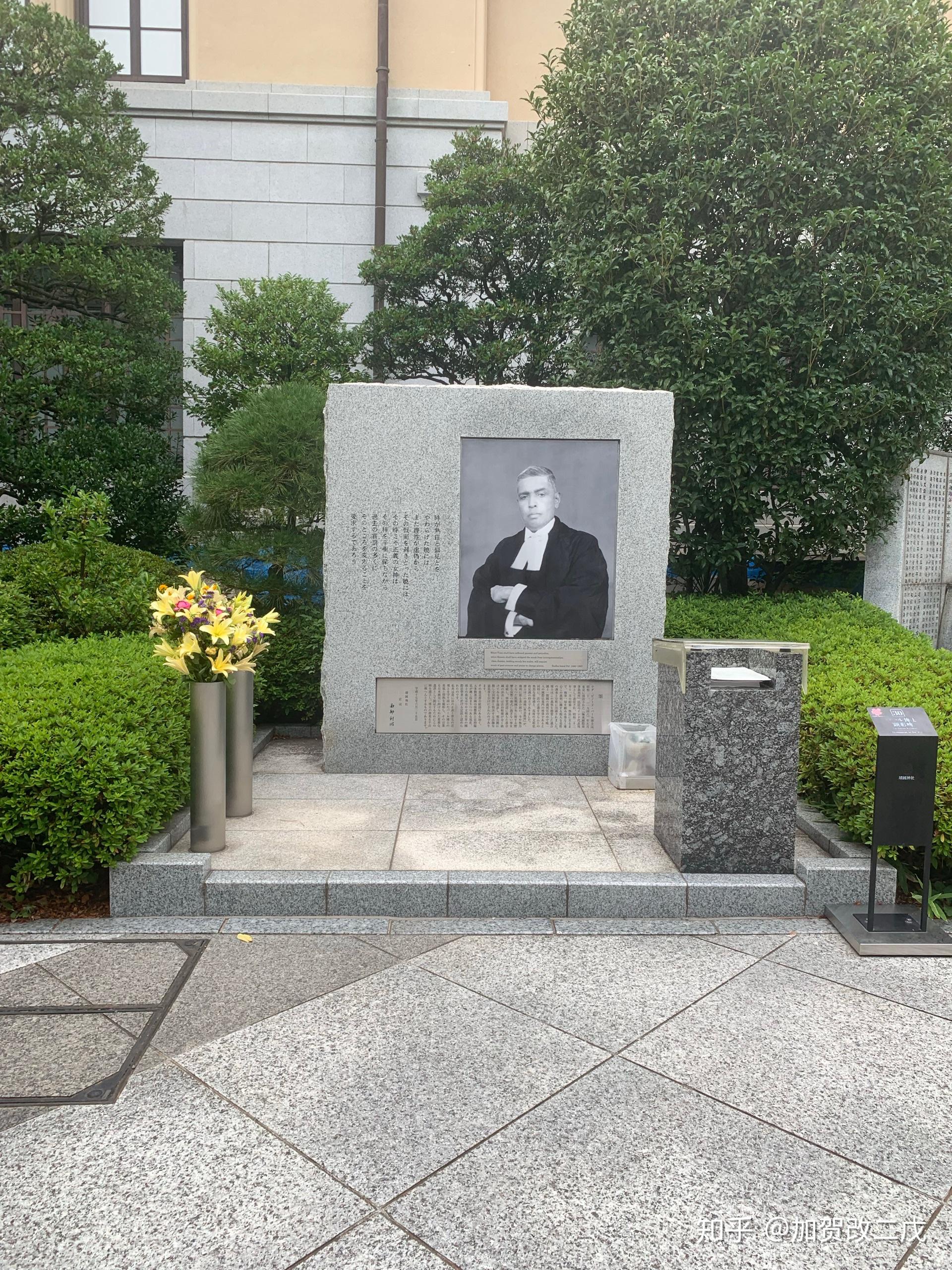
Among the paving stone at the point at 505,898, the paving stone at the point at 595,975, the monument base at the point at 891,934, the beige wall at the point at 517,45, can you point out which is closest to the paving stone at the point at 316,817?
the paving stone at the point at 505,898

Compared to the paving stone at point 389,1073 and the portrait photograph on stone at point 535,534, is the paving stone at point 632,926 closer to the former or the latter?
the paving stone at point 389,1073

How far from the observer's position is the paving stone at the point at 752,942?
14.4ft

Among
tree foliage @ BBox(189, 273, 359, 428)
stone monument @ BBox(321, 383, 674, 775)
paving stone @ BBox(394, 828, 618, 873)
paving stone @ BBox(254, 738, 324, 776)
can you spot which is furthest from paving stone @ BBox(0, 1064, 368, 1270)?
tree foliage @ BBox(189, 273, 359, 428)

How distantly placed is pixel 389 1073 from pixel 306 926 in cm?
142

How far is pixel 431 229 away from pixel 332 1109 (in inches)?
437

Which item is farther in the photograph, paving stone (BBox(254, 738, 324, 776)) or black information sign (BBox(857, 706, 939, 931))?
paving stone (BBox(254, 738, 324, 776))

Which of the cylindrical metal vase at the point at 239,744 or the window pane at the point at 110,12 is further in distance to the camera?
the window pane at the point at 110,12

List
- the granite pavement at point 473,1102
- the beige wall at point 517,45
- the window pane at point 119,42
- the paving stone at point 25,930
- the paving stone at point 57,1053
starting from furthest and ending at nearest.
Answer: the beige wall at point 517,45 → the window pane at point 119,42 → the paving stone at point 25,930 → the paving stone at point 57,1053 → the granite pavement at point 473,1102

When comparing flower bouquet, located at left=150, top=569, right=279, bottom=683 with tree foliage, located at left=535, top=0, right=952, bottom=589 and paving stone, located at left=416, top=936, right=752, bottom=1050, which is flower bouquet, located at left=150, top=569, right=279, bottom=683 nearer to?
paving stone, located at left=416, top=936, right=752, bottom=1050

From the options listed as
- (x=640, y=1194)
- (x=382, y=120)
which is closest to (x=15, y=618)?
(x=640, y=1194)

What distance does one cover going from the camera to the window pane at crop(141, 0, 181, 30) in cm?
1384

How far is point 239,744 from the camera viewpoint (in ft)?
18.9

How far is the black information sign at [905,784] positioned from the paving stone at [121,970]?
3369 millimetres

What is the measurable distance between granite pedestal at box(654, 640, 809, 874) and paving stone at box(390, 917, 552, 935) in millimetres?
923
